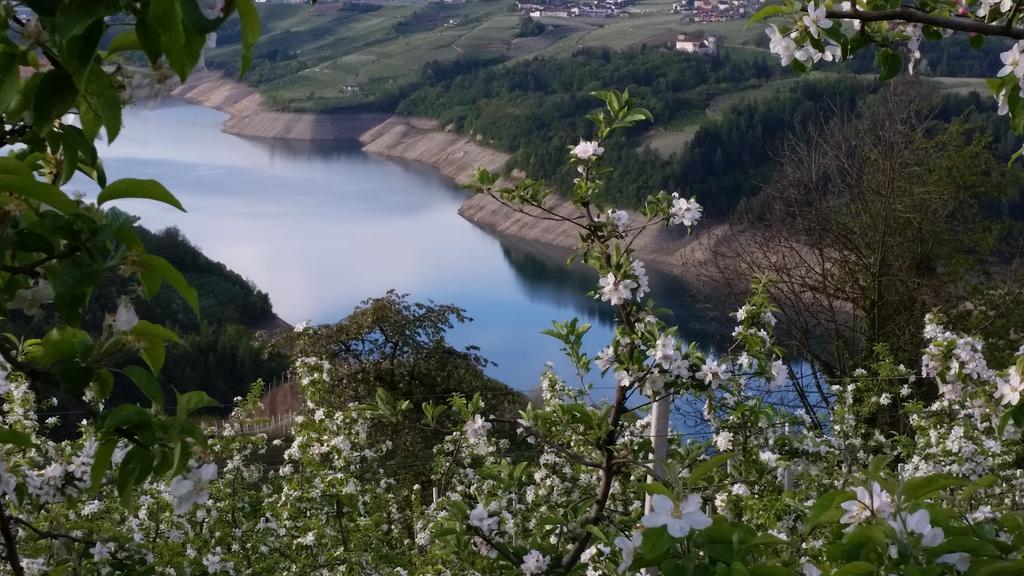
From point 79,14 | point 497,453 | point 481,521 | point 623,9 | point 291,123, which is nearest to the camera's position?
point 79,14

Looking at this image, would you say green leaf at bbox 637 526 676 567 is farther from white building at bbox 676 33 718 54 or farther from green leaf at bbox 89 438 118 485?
white building at bbox 676 33 718 54

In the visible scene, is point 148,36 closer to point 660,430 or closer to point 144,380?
point 144,380

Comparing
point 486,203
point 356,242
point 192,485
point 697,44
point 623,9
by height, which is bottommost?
point 486,203

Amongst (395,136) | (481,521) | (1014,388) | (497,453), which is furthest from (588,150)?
(395,136)

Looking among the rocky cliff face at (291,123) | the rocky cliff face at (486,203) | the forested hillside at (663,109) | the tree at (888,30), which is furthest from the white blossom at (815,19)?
the rocky cliff face at (291,123)

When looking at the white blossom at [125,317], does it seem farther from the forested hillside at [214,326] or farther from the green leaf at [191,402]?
the forested hillside at [214,326]

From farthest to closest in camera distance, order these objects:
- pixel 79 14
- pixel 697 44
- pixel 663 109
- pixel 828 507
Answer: pixel 697 44 < pixel 663 109 < pixel 828 507 < pixel 79 14
